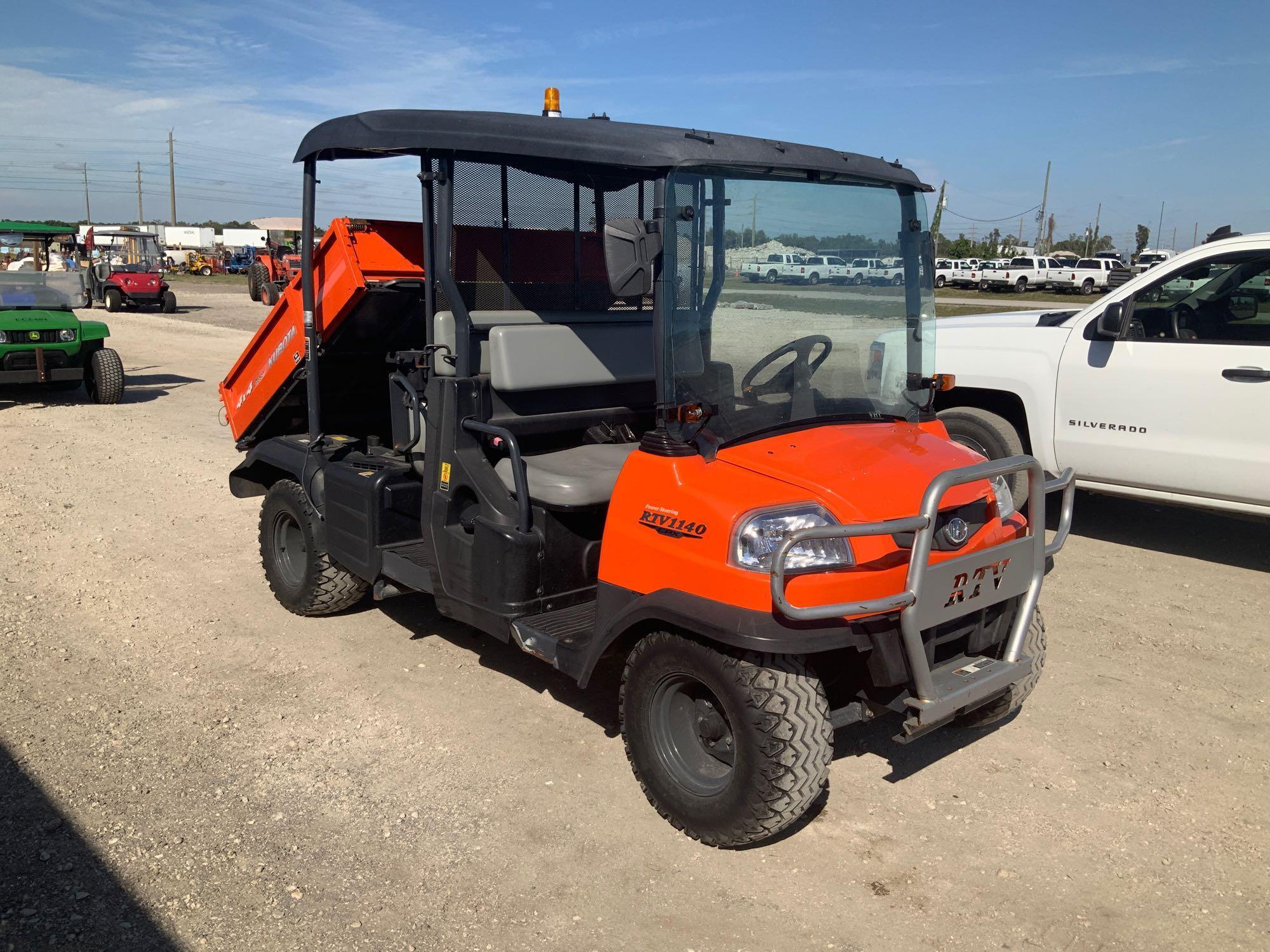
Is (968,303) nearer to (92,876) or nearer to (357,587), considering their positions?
(357,587)

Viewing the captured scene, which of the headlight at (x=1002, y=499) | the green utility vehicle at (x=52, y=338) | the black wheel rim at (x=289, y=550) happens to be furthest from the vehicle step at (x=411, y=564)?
the green utility vehicle at (x=52, y=338)

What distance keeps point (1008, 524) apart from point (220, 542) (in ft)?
16.9

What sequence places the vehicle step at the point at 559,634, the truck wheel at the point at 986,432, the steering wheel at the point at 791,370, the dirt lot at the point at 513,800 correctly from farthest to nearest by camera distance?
the truck wheel at the point at 986,432, the vehicle step at the point at 559,634, the steering wheel at the point at 791,370, the dirt lot at the point at 513,800

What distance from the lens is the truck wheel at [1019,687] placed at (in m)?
3.79

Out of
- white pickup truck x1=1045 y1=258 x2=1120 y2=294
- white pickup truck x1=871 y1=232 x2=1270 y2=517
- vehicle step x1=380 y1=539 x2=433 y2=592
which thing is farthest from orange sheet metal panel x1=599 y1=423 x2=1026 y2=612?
white pickup truck x1=1045 y1=258 x2=1120 y2=294

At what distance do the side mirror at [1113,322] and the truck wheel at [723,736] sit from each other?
4.13m

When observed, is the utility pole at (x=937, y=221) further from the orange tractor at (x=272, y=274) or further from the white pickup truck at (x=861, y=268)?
the orange tractor at (x=272, y=274)

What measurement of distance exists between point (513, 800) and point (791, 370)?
1.88 meters

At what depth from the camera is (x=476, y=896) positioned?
10.4 feet

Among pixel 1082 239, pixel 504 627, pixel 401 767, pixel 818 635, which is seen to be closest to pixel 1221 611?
pixel 818 635

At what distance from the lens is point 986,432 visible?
6.98 meters

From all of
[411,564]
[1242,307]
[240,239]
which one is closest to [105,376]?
[411,564]

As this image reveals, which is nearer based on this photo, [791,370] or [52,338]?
[791,370]

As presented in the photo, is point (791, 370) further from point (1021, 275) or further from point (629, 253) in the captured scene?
point (1021, 275)
